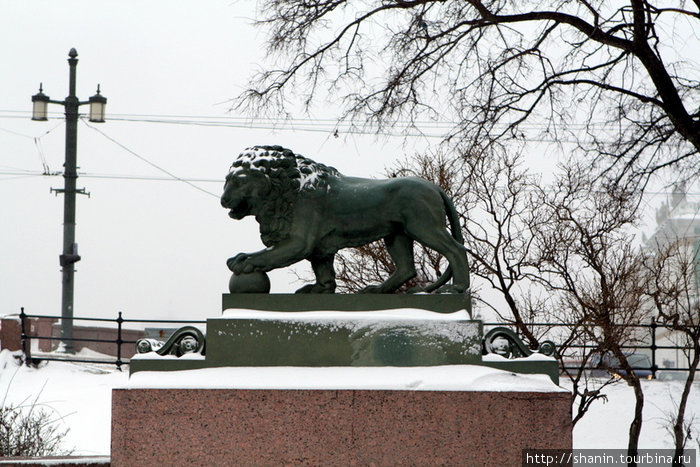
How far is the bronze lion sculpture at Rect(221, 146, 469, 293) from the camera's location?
608 centimetres

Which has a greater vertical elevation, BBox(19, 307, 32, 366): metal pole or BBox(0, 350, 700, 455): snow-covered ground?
BBox(19, 307, 32, 366): metal pole

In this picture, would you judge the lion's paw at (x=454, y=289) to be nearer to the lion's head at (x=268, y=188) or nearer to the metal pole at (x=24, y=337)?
the lion's head at (x=268, y=188)

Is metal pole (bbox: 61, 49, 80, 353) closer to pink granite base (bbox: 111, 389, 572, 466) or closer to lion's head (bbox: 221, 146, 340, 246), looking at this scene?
lion's head (bbox: 221, 146, 340, 246)

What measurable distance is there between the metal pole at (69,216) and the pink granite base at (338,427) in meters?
13.0

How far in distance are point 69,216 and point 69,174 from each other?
93cm

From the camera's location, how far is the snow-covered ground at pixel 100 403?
13.6m

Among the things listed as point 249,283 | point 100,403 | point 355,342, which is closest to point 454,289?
point 355,342

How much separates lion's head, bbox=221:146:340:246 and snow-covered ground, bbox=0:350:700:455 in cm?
774

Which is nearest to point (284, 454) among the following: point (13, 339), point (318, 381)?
point (318, 381)

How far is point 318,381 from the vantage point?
5.57 metres

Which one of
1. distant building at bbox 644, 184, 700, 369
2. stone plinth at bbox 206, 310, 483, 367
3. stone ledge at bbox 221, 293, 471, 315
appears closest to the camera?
stone plinth at bbox 206, 310, 483, 367

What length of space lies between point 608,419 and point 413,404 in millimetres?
10655

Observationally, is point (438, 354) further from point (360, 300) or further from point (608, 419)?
point (608, 419)

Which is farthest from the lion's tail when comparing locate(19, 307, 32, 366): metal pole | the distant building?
locate(19, 307, 32, 366): metal pole
